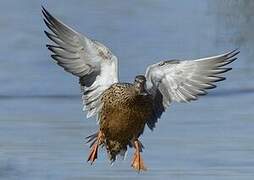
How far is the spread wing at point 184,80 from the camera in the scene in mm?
11930

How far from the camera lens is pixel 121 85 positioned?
1191cm

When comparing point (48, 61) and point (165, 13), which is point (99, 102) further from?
point (165, 13)

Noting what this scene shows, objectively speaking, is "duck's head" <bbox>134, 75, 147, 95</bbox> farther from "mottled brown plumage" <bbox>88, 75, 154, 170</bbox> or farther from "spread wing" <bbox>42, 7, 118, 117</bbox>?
"spread wing" <bbox>42, 7, 118, 117</bbox>

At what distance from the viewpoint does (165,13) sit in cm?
1766

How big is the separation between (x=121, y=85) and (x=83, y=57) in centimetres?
34

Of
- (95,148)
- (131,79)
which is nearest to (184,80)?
(95,148)

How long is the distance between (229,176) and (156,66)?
3.23 ft

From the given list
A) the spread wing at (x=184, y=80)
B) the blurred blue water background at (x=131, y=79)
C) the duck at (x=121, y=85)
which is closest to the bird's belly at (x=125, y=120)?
the duck at (x=121, y=85)

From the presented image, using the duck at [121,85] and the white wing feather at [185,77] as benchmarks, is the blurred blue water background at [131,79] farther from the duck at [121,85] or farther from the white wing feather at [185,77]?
the white wing feather at [185,77]

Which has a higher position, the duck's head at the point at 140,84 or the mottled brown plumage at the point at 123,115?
the duck's head at the point at 140,84

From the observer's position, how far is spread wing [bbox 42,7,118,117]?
11.9 meters

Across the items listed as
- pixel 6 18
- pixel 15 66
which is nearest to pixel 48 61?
pixel 15 66

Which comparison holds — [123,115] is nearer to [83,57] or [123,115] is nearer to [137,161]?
[137,161]

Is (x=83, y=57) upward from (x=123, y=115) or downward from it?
upward
